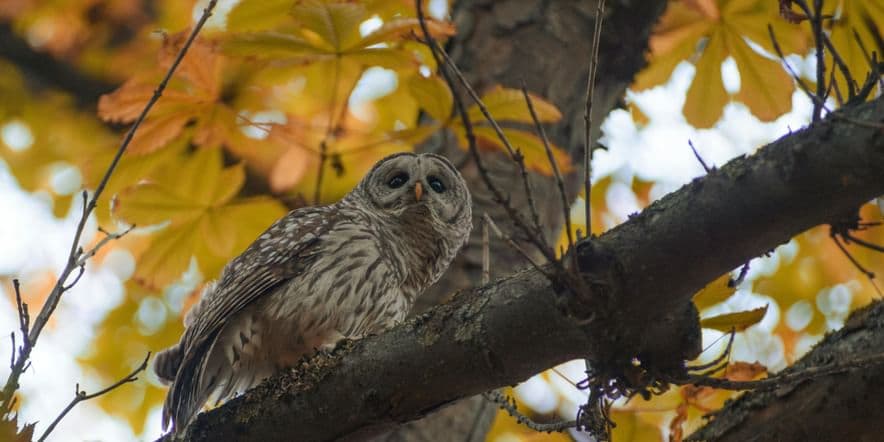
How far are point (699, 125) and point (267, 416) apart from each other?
2.43m

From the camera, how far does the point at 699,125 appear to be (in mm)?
4297

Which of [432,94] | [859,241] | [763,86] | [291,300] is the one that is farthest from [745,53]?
[291,300]

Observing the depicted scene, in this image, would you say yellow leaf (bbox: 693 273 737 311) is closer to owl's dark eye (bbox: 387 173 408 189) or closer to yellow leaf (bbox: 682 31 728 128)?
A: yellow leaf (bbox: 682 31 728 128)

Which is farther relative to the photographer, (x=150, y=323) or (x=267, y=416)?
(x=150, y=323)

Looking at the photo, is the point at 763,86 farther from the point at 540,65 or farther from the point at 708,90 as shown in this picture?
the point at 540,65

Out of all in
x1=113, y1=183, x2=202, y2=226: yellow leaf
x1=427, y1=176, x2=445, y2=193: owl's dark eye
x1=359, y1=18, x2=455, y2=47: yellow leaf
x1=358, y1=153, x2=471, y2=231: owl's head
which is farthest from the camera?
x1=427, y1=176, x2=445, y2=193: owl's dark eye

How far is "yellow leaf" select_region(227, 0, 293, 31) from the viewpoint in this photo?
393 cm

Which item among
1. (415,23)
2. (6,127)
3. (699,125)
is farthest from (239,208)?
(6,127)

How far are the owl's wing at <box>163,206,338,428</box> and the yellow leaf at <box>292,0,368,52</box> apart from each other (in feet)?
2.99

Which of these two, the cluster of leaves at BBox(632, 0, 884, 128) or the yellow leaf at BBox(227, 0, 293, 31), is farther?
the cluster of leaves at BBox(632, 0, 884, 128)

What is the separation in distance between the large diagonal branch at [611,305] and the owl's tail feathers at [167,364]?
47.4 inches

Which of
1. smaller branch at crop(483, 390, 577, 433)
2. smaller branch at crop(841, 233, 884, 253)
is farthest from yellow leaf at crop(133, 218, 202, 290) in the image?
smaller branch at crop(841, 233, 884, 253)

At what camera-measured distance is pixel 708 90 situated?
4262mm

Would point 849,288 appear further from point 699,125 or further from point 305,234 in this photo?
point 305,234
